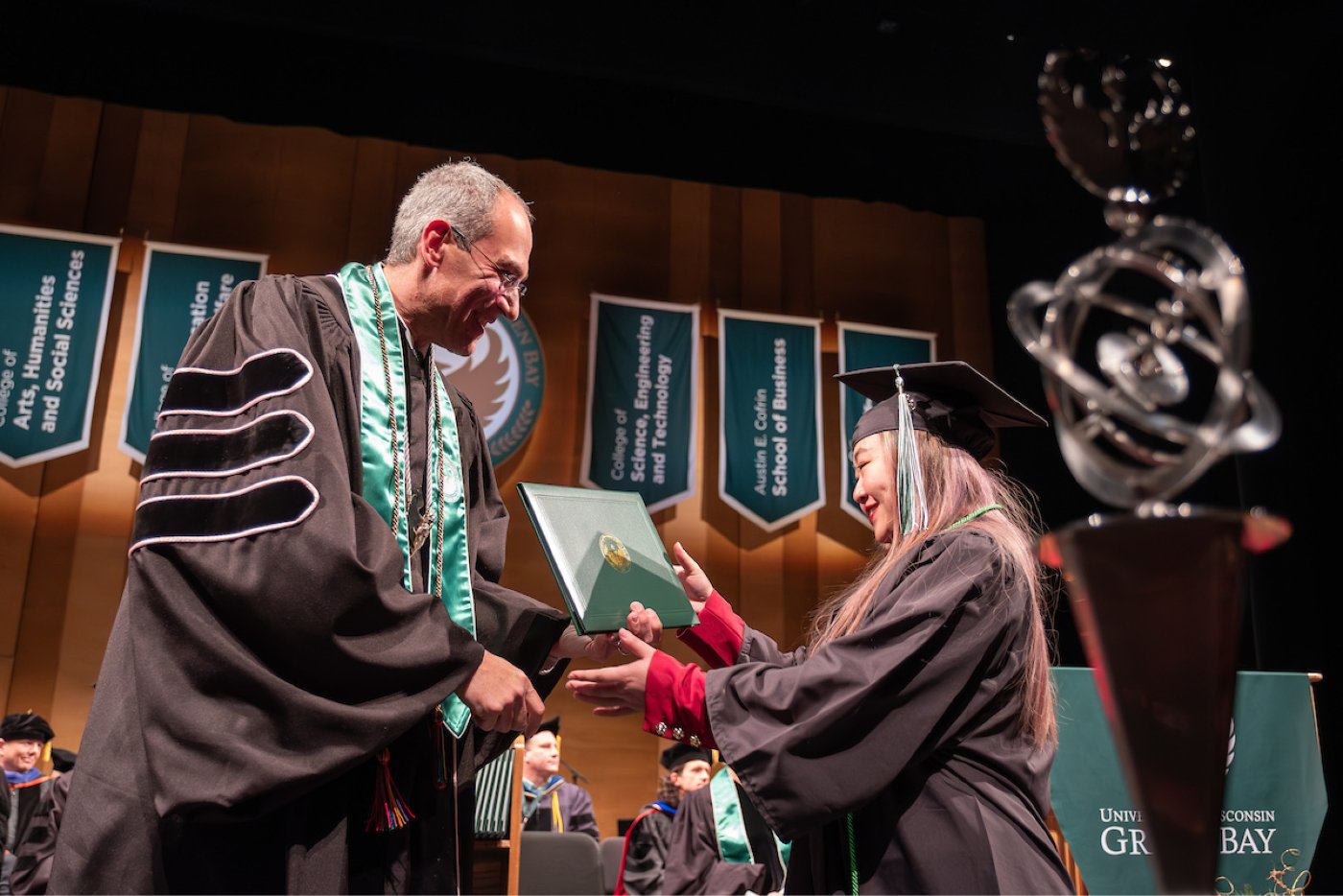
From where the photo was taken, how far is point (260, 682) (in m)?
1.49

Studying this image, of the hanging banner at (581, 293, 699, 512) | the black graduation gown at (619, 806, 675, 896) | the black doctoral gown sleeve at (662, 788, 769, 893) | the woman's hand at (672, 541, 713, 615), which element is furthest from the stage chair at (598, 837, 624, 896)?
the woman's hand at (672, 541, 713, 615)

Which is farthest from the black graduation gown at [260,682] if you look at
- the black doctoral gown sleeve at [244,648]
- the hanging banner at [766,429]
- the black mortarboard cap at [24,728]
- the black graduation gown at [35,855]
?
the hanging banner at [766,429]

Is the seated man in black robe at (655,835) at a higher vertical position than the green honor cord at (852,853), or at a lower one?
lower

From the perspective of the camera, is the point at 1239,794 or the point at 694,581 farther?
the point at 1239,794

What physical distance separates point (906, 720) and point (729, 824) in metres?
4.18

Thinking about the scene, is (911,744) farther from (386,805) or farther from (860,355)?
(860,355)

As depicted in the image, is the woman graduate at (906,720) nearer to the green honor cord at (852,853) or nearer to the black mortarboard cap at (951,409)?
the green honor cord at (852,853)

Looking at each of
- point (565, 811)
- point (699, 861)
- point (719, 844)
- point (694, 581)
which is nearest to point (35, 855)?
point (565, 811)

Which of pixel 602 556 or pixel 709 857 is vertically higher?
pixel 602 556

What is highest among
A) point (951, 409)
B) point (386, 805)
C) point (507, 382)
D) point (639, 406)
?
point (507, 382)

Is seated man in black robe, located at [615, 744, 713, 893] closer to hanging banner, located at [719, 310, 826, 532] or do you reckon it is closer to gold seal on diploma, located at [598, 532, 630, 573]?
hanging banner, located at [719, 310, 826, 532]

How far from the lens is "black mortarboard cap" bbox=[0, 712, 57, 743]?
23.4 ft

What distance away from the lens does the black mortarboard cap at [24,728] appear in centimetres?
714

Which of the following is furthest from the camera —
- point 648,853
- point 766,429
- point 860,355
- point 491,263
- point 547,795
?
point 860,355
